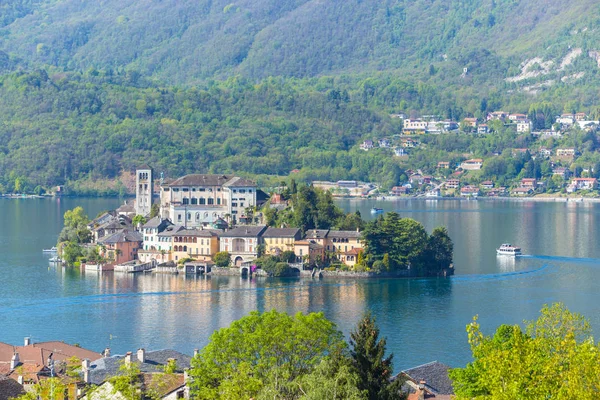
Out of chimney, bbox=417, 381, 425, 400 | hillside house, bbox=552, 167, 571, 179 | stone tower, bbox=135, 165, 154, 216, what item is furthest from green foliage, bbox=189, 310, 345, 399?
hillside house, bbox=552, 167, 571, 179

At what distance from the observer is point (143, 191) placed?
6719 cm

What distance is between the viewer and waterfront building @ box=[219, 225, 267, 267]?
52.5 metres

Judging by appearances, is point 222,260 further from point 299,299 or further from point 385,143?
point 385,143

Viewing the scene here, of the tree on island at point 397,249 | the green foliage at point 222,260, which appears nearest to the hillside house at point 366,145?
the green foliage at point 222,260

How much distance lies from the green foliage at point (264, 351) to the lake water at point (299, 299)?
8592 millimetres

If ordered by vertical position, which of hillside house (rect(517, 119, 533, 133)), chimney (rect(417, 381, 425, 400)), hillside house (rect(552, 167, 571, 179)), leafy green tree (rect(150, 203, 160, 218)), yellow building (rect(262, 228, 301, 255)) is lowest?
chimney (rect(417, 381, 425, 400))

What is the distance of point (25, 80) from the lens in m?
152

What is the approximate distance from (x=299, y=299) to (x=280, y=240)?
9.03 metres

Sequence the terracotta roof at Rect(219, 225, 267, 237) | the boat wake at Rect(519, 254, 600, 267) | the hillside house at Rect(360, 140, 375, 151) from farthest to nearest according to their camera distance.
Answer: the hillside house at Rect(360, 140, 375, 151) → the boat wake at Rect(519, 254, 600, 267) → the terracotta roof at Rect(219, 225, 267, 237)

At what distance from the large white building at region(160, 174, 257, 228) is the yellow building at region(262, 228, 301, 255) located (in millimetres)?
6454

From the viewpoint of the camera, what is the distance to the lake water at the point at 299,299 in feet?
118

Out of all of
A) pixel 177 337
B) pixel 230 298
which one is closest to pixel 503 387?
pixel 177 337

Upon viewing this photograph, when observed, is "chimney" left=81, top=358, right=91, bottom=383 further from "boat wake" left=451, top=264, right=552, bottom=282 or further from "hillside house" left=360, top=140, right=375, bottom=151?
"hillside house" left=360, top=140, right=375, bottom=151

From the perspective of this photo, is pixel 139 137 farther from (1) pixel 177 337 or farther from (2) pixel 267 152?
(1) pixel 177 337
